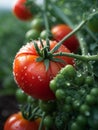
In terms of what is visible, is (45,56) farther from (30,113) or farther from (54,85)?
(30,113)

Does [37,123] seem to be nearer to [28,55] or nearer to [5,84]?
[28,55]

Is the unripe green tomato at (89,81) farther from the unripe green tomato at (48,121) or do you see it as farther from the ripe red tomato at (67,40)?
the ripe red tomato at (67,40)

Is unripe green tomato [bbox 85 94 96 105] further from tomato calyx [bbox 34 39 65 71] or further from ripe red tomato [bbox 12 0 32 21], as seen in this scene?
ripe red tomato [bbox 12 0 32 21]

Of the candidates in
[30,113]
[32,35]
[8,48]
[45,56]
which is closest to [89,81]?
[45,56]

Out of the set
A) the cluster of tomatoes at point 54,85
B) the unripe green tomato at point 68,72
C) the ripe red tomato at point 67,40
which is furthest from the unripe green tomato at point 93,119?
the ripe red tomato at point 67,40

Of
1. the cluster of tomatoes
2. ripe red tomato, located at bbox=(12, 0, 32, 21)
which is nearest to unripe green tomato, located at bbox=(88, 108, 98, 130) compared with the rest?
the cluster of tomatoes
